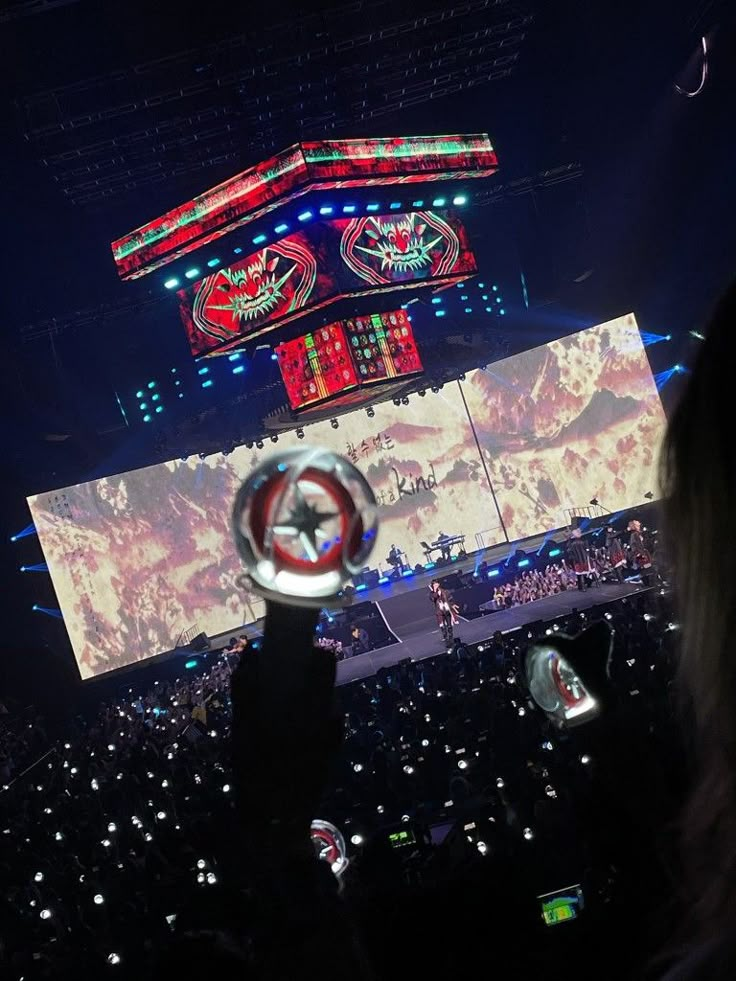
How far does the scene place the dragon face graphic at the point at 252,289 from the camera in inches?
931

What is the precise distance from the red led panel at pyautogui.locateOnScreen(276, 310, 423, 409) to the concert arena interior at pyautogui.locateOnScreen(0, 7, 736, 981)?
0.11 metres

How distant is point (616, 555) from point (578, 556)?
153cm

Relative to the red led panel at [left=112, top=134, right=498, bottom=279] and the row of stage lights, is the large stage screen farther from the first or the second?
the red led panel at [left=112, top=134, right=498, bottom=279]

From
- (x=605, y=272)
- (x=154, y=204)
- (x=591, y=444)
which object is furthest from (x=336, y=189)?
(x=591, y=444)

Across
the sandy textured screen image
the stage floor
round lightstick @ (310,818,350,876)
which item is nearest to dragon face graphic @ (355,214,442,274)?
the sandy textured screen image

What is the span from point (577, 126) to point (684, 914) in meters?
25.7

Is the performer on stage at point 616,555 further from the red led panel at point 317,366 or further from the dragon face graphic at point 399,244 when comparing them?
the dragon face graphic at point 399,244

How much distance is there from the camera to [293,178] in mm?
20688

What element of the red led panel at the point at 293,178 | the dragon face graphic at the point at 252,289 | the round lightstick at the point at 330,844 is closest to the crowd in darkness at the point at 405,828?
the round lightstick at the point at 330,844

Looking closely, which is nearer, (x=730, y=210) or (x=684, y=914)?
(x=684, y=914)

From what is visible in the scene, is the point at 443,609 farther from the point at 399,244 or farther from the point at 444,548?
the point at 399,244

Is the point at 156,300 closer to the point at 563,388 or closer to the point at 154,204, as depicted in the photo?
the point at 154,204

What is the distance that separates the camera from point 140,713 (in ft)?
77.1

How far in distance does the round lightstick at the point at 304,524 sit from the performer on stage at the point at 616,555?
22705mm
